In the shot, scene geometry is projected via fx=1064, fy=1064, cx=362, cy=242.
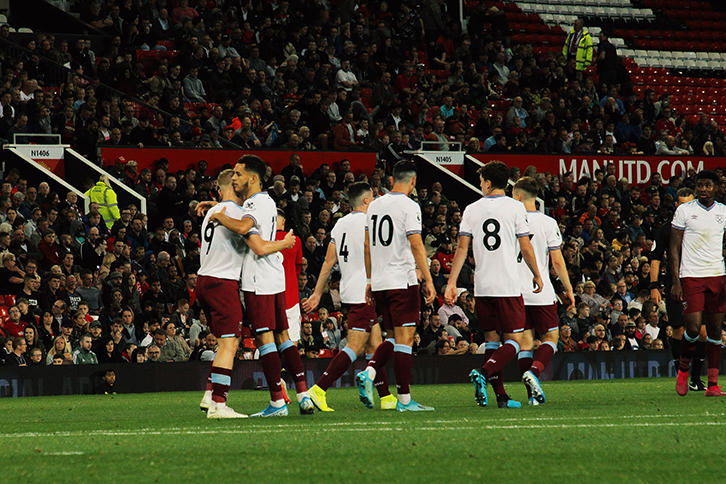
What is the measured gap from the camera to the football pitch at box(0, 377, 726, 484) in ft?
16.8

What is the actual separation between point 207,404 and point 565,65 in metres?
21.8

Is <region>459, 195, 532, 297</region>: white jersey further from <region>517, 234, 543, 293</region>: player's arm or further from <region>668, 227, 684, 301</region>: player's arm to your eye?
<region>668, 227, 684, 301</region>: player's arm

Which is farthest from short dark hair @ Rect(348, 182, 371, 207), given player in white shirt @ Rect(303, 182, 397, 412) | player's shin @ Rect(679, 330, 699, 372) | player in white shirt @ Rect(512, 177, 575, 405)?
player's shin @ Rect(679, 330, 699, 372)

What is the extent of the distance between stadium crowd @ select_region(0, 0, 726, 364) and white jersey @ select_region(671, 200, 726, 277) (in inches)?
253

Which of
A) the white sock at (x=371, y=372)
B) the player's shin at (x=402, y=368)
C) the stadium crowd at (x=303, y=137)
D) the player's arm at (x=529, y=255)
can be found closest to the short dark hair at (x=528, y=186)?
the player's arm at (x=529, y=255)

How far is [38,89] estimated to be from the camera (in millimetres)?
19469

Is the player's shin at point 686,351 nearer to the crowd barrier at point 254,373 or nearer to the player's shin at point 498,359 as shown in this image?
the player's shin at point 498,359

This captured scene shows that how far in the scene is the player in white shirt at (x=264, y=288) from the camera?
28.6 feet

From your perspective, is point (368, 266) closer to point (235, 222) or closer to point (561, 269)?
point (235, 222)

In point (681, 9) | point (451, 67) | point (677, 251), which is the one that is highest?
point (681, 9)

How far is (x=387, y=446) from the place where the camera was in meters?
6.16

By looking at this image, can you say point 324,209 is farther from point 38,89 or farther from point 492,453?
point 492,453

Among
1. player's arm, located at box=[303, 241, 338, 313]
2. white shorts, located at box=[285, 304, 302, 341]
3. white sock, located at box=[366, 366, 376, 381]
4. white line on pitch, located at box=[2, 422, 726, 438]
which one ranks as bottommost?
white line on pitch, located at box=[2, 422, 726, 438]

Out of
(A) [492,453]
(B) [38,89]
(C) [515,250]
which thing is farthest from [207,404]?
(B) [38,89]
